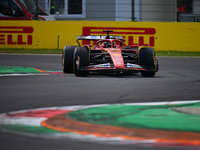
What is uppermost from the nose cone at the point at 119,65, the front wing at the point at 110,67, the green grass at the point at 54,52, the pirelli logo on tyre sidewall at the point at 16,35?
the pirelli logo on tyre sidewall at the point at 16,35

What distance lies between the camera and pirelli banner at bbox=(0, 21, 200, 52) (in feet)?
60.2

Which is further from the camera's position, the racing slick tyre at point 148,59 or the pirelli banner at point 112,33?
the pirelli banner at point 112,33

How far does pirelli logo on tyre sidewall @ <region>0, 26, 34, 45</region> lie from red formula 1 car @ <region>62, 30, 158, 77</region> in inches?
301

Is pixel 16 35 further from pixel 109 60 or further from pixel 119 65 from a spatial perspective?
pixel 119 65

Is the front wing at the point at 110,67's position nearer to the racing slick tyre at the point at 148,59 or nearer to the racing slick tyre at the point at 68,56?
the racing slick tyre at the point at 148,59

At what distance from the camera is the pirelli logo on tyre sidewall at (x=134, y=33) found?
18.3 metres

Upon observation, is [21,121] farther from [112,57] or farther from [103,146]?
[112,57]

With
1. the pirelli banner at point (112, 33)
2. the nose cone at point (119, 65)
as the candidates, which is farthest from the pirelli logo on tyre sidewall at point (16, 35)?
the nose cone at point (119, 65)

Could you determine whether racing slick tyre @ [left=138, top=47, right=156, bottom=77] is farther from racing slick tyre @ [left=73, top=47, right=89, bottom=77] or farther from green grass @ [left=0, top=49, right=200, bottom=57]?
green grass @ [left=0, top=49, right=200, bottom=57]

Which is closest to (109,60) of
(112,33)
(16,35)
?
(112,33)

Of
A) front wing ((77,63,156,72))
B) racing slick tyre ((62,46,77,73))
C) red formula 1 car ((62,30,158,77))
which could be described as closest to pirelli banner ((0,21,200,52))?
red formula 1 car ((62,30,158,77))

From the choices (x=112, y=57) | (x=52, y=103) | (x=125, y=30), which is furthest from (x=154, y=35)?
(x=52, y=103)

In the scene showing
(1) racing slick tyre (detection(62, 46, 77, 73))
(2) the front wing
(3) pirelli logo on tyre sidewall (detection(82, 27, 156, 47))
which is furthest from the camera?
(3) pirelli logo on tyre sidewall (detection(82, 27, 156, 47))

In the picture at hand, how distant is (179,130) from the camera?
14.2ft
